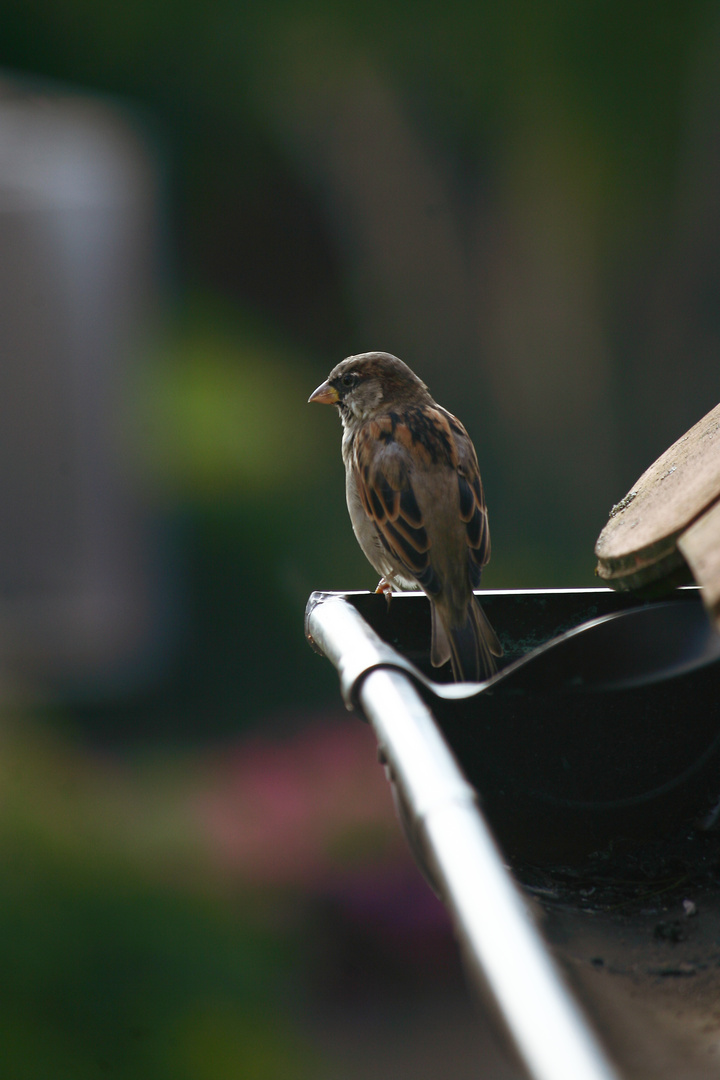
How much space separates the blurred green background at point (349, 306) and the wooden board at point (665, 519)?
3.66 metres

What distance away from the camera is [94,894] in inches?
140

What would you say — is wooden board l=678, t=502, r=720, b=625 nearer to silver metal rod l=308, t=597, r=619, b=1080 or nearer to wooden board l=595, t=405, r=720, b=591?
wooden board l=595, t=405, r=720, b=591

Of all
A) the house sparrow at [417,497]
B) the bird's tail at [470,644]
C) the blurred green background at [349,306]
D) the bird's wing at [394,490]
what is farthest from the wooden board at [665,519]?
the blurred green background at [349,306]

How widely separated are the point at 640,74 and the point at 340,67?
1444 millimetres

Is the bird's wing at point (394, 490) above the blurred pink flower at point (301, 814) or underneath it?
above

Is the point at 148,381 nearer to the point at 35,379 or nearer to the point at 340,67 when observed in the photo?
the point at 35,379

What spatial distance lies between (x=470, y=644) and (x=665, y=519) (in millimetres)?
428

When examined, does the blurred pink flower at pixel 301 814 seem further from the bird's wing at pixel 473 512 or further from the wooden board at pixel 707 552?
the wooden board at pixel 707 552

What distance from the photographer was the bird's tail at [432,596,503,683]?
1243mm

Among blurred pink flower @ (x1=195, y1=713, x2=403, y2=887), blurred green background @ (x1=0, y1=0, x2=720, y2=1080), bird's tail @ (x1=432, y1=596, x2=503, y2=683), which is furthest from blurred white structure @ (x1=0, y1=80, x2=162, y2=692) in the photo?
bird's tail @ (x1=432, y1=596, x2=503, y2=683)

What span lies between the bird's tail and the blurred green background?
3402 millimetres

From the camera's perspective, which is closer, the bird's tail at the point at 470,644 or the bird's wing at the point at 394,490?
the bird's tail at the point at 470,644

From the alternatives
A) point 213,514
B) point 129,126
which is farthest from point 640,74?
point 213,514

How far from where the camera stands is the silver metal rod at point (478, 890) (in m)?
0.42
